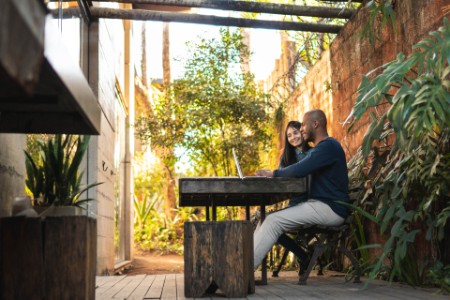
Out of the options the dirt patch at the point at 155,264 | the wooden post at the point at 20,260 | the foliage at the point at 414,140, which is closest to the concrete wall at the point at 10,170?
the wooden post at the point at 20,260

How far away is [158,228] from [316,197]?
10.0 meters

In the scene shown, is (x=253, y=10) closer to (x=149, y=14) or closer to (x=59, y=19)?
(x=149, y=14)

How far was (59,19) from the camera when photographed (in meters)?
4.84

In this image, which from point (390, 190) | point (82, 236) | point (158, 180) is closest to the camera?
point (82, 236)

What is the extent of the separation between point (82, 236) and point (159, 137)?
757 cm

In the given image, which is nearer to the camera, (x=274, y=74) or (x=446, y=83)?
(x=446, y=83)

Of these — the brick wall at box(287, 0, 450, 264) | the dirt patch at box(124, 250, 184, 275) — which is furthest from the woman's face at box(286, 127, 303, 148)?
the dirt patch at box(124, 250, 184, 275)

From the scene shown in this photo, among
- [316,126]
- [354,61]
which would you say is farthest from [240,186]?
[354,61]

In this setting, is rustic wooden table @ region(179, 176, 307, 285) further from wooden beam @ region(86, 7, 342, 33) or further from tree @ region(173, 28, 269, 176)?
tree @ region(173, 28, 269, 176)

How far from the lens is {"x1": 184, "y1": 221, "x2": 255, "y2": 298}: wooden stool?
364 cm

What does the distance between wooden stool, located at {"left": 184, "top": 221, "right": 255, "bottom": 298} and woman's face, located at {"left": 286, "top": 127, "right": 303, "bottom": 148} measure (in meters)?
1.82

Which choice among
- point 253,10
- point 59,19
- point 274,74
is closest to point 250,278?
point 59,19

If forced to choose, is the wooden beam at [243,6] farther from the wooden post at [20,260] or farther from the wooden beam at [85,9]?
the wooden post at [20,260]

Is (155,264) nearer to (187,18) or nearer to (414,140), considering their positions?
(187,18)
